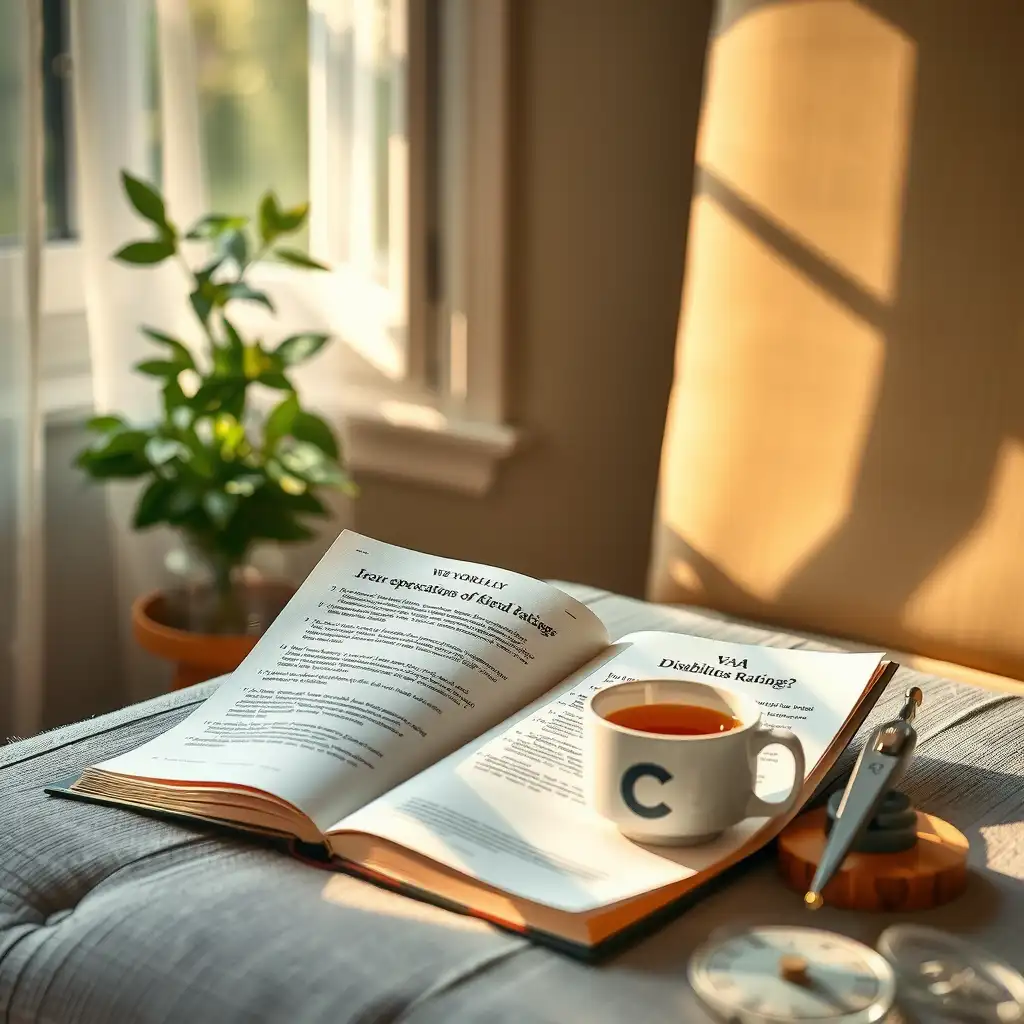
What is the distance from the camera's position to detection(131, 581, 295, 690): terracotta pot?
61.5 inches

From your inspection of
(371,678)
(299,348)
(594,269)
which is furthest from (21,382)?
(371,678)

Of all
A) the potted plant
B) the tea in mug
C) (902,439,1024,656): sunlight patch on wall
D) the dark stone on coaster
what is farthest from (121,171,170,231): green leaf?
the dark stone on coaster

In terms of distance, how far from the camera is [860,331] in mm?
1244

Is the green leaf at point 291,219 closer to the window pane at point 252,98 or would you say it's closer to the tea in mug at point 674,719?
the window pane at point 252,98

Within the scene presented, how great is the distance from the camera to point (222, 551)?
5.25ft

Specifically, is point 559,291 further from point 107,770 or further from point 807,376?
point 107,770

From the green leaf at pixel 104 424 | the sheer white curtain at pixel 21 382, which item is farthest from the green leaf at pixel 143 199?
the green leaf at pixel 104 424

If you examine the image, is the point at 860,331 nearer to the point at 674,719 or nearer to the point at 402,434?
the point at 674,719

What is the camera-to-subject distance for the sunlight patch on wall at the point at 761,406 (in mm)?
1260

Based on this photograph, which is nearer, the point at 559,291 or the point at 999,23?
the point at 999,23

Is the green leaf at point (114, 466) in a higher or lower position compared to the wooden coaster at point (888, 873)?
lower

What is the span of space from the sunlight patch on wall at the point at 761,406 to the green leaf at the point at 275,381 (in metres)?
0.47

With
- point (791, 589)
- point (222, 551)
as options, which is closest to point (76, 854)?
point (791, 589)

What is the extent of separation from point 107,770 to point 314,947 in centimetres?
22
